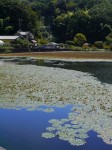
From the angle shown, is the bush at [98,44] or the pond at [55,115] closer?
the pond at [55,115]

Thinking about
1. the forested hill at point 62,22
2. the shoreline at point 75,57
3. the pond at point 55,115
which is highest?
the forested hill at point 62,22

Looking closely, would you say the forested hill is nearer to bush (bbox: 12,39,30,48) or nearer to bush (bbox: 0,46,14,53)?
bush (bbox: 12,39,30,48)

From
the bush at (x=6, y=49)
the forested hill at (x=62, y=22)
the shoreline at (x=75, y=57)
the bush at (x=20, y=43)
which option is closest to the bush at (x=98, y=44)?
the forested hill at (x=62, y=22)

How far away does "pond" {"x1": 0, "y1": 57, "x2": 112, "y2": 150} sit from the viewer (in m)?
11.8

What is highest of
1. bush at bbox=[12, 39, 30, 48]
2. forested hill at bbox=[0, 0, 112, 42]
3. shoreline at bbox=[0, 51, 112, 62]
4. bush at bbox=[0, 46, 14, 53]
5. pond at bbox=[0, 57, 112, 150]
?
forested hill at bbox=[0, 0, 112, 42]

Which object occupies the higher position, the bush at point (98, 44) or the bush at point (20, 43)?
the bush at point (20, 43)

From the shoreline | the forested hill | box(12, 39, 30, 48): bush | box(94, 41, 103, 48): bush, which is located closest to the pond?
the shoreline

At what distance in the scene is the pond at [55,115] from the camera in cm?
1177

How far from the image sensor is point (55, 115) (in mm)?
15867

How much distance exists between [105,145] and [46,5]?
138992mm

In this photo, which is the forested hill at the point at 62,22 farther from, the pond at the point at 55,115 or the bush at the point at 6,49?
the pond at the point at 55,115

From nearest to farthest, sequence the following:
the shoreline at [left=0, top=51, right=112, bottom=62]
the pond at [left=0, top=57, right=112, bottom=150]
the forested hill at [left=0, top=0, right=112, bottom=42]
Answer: the pond at [left=0, top=57, right=112, bottom=150], the shoreline at [left=0, top=51, right=112, bottom=62], the forested hill at [left=0, top=0, right=112, bottom=42]

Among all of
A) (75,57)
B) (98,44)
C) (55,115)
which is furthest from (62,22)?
(55,115)

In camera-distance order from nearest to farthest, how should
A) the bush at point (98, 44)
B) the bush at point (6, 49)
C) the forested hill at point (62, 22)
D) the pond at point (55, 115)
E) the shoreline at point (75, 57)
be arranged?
the pond at point (55, 115) < the shoreline at point (75, 57) < the bush at point (6, 49) < the bush at point (98, 44) < the forested hill at point (62, 22)
